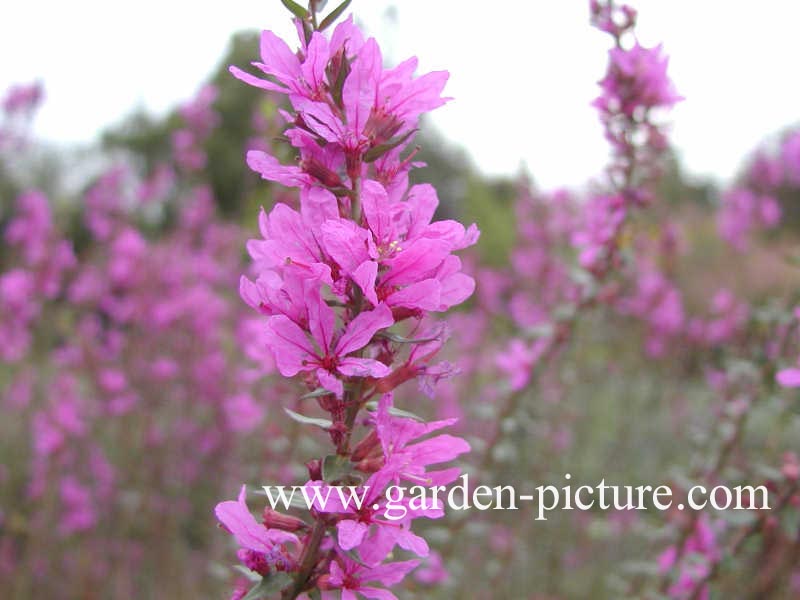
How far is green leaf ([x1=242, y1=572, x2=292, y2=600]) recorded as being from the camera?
3.74 ft

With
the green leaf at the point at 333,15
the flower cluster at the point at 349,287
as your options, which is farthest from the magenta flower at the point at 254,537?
the green leaf at the point at 333,15

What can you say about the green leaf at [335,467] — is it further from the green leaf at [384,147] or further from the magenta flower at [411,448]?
the green leaf at [384,147]

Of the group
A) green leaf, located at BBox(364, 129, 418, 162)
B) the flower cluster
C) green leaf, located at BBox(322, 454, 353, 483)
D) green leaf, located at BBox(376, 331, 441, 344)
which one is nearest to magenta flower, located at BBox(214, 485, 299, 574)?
the flower cluster

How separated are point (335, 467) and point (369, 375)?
0.16 m

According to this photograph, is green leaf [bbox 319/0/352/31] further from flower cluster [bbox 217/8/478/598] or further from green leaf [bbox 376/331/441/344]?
green leaf [bbox 376/331/441/344]

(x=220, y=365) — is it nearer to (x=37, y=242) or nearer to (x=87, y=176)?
(x=37, y=242)

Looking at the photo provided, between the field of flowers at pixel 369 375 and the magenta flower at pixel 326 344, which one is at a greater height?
the field of flowers at pixel 369 375

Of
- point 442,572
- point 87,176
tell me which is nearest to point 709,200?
point 87,176

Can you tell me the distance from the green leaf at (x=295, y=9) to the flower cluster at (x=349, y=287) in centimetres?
2

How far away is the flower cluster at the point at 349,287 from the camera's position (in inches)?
45.8

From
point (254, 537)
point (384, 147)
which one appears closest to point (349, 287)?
point (384, 147)

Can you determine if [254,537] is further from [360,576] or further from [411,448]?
[411,448]

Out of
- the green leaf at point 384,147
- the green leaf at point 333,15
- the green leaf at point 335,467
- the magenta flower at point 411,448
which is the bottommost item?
the green leaf at point 335,467

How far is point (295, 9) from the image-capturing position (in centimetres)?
126
